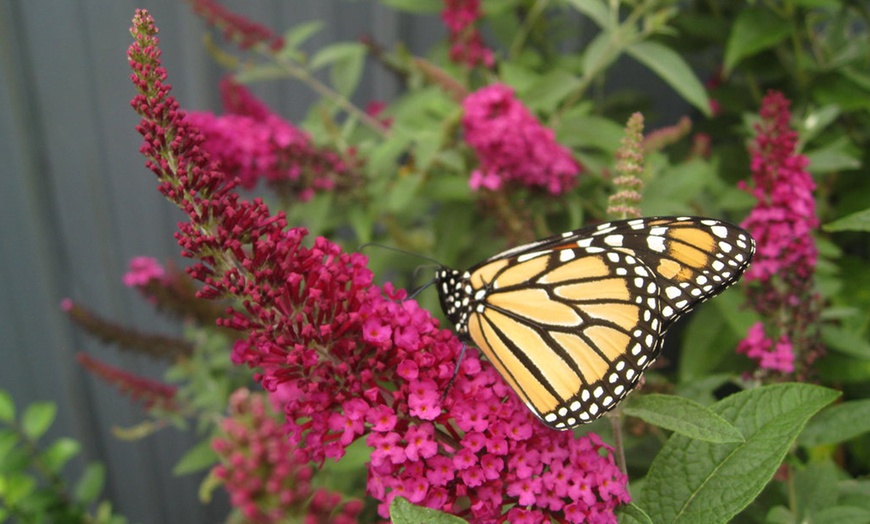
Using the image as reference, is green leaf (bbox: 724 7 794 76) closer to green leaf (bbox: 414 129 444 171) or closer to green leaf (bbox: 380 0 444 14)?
green leaf (bbox: 414 129 444 171)

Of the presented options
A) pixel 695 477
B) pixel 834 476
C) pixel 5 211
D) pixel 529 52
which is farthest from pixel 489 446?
pixel 5 211

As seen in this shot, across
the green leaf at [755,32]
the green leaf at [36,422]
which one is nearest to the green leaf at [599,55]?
the green leaf at [755,32]

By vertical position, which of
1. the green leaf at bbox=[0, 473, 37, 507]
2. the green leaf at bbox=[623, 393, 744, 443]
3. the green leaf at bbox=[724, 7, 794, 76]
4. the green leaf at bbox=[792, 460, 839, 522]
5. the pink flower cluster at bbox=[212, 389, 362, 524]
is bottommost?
the green leaf at bbox=[0, 473, 37, 507]

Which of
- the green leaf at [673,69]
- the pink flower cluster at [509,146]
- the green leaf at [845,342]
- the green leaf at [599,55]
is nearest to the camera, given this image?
the green leaf at [845,342]

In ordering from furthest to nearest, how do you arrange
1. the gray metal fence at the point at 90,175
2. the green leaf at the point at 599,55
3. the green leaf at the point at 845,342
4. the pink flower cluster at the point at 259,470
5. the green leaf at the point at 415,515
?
1. the gray metal fence at the point at 90,175
2. the green leaf at the point at 599,55
3. the green leaf at the point at 845,342
4. the green leaf at the point at 415,515
5. the pink flower cluster at the point at 259,470

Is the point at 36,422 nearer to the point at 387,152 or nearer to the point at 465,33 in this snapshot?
the point at 387,152

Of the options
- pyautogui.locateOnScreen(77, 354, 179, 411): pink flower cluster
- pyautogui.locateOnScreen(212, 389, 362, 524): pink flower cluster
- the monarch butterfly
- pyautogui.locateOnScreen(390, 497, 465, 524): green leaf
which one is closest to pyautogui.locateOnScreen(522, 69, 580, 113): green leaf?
the monarch butterfly

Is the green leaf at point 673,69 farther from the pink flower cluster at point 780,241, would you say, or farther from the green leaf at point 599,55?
the pink flower cluster at point 780,241
